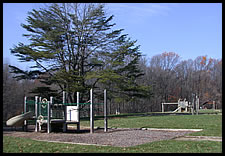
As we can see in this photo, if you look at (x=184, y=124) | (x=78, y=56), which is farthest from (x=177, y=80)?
(x=184, y=124)

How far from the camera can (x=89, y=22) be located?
28812 mm

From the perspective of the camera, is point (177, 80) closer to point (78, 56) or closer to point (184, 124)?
point (78, 56)

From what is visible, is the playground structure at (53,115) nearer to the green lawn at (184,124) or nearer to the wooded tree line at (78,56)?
the green lawn at (184,124)

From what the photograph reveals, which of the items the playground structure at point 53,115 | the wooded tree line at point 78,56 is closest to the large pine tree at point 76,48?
the wooded tree line at point 78,56

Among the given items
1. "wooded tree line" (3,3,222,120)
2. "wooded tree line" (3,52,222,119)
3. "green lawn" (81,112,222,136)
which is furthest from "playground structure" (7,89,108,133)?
"wooded tree line" (3,52,222,119)

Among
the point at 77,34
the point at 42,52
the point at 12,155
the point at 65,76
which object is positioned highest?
the point at 77,34

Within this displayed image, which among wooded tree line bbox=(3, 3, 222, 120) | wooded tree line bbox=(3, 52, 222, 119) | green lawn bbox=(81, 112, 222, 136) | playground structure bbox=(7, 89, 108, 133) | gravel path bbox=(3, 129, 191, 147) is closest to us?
gravel path bbox=(3, 129, 191, 147)

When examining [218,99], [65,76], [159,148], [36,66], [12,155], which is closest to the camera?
[12,155]

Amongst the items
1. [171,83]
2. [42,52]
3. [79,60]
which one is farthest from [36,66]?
[171,83]

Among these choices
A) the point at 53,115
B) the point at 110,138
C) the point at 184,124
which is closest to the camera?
the point at 110,138

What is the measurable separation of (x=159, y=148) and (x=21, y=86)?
1496 inches

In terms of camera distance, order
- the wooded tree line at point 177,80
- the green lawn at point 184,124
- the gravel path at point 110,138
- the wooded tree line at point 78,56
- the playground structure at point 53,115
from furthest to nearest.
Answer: the wooded tree line at point 177,80
the wooded tree line at point 78,56
the playground structure at point 53,115
the green lawn at point 184,124
the gravel path at point 110,138

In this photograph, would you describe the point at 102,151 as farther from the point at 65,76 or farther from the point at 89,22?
the point at 89,22

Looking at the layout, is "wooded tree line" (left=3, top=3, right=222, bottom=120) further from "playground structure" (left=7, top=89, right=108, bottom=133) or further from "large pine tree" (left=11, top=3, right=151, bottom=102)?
"playground structure" (left=7, top=89, right=108, bottom=133)
